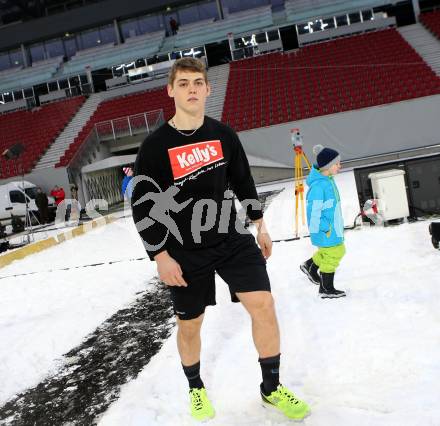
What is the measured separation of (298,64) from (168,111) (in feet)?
25.0

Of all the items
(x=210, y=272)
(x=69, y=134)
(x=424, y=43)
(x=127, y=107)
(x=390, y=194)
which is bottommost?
(x=390, y=194)

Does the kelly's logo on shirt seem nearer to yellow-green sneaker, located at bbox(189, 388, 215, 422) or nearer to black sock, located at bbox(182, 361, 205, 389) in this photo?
black sock, located at bbox(182, 361, 205, 389)

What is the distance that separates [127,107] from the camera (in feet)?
83.9

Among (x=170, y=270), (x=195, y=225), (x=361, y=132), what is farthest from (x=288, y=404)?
(x=361, y=132)

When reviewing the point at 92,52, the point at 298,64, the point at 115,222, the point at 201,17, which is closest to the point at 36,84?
the point at 92,52

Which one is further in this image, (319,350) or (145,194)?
(319,350)

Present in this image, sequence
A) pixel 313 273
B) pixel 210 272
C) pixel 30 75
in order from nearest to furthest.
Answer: pixel 210 272 < pixel 313 273 < pixel 30 75

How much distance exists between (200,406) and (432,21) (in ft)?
98.1

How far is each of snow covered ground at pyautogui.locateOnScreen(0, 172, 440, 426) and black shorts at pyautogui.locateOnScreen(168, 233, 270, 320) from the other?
0.67 metres

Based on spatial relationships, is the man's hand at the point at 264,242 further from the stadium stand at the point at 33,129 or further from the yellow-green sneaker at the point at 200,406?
the stadium stand at the point at 33,129

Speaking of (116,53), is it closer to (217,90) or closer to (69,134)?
(69,134)

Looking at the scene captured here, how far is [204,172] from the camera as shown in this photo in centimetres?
251

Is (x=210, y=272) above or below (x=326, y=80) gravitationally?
below

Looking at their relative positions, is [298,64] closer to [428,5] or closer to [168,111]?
[168,111]
